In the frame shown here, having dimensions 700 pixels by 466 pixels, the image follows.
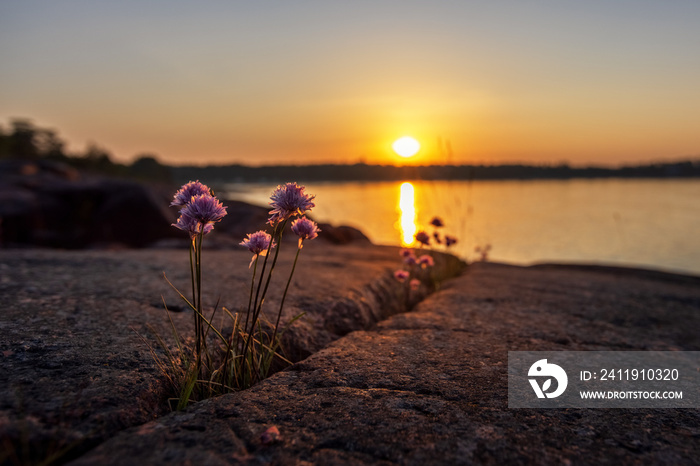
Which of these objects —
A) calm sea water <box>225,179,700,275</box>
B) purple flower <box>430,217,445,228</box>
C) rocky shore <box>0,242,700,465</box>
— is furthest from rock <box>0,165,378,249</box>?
rocky shore <box>0,242,700,465</box>

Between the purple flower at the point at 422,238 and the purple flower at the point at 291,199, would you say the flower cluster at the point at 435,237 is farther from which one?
the purple flower at the point at 291,199

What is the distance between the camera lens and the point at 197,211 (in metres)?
1.55

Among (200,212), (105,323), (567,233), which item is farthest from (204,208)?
(567,233)

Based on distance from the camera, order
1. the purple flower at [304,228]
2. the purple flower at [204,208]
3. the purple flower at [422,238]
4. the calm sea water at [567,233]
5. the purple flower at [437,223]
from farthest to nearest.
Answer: the calm sea water at [567,233] < the purple flower at [437,223] < the purple flower at [422,238] < the purple flower at [304,228] < the purple flower at [204,208]

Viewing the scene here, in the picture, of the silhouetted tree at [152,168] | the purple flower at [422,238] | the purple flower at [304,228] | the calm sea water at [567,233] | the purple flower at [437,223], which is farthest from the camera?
the silhouetted tree at [152,168]

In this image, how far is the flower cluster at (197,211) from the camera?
1548mm

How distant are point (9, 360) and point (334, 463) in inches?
54.6

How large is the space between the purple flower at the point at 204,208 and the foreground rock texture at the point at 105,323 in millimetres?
700

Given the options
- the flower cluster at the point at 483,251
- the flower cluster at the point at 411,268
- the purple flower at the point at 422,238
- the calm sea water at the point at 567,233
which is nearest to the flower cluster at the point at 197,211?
the flower cluster at the point at 411,268

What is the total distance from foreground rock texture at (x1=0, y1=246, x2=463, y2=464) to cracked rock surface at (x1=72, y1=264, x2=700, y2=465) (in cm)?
16

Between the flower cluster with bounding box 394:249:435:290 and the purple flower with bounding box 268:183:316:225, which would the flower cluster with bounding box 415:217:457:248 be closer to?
the flower cluster with bounding box 394:249:435:290

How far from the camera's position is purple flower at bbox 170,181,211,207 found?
164 centimetres

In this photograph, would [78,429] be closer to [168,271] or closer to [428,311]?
[428,311]

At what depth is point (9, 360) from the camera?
1.72 meters
